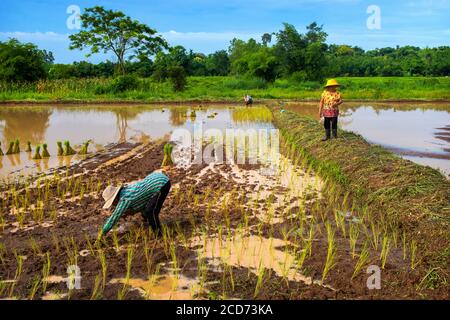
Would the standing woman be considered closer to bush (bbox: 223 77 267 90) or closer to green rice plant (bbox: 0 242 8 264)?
green rice plant (bbox: 0 242 8 264)

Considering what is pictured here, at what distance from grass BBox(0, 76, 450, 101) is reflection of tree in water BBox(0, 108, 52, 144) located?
15.7 feet

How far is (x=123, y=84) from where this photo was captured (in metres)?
22.6

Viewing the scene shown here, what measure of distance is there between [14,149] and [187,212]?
4878 mm

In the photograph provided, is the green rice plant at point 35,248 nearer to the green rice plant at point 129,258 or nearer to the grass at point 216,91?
the green rice plant at point 129,258

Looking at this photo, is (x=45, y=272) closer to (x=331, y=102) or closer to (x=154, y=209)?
(x=154, y=209)

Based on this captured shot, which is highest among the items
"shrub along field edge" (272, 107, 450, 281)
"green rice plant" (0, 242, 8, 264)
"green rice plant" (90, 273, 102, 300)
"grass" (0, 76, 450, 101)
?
"grass" (0, 76, 450, 101)

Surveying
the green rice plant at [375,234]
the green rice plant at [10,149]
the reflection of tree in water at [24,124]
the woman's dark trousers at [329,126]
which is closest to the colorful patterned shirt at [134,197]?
the green rice plant at [375,234]

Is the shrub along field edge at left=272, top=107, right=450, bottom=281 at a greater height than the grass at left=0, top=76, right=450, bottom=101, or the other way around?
the grass at left=0, top=76, right=450, bottom=101

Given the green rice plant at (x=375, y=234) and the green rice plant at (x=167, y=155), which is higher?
the green rice plant at (x=167, y=155)

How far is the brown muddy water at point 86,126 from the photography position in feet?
23.7

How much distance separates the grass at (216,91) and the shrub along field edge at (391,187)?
551 inches


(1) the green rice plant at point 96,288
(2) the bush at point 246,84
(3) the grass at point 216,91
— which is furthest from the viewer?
(2) the bush at point 246,84

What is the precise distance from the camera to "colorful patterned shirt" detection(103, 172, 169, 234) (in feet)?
11.2

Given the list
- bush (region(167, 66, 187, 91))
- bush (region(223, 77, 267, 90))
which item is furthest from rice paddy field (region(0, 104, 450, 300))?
bush (region(223, 77, 267, 90))
